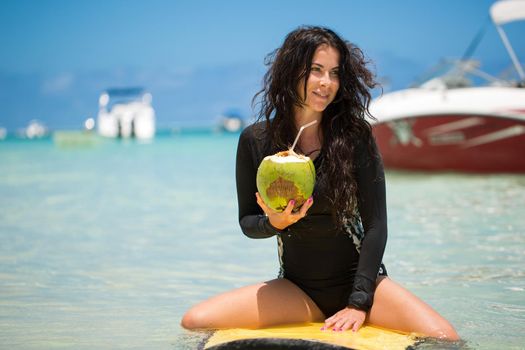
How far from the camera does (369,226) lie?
2.85 meters

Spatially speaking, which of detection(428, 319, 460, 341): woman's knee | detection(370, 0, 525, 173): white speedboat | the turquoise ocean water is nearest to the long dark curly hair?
detection(428, 319, 460, 341): woman's knee

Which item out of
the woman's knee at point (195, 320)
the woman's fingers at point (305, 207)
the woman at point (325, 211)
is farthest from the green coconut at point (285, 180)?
the woman's knee at point (195, 320)

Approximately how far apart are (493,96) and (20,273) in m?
7.77

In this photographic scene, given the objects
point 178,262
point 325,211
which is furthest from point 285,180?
point 178,262

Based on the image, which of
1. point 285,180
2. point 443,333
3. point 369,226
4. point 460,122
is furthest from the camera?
point 460,122

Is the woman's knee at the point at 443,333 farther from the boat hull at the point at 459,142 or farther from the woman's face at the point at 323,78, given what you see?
the boat hull at the point at 459,142

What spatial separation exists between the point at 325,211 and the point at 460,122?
8.36 metres

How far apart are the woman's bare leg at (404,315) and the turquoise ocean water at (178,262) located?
276 mm

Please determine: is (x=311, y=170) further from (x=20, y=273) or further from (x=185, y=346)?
(x=20, y=273)

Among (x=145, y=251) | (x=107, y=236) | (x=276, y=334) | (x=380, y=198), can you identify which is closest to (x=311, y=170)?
(x=380, y=198)

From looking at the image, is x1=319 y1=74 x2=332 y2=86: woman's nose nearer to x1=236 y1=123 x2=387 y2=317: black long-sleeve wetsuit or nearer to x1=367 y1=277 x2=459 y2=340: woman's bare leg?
x1=236 y1=123 x2=387 y2=317: black long-sleeve wetsuit

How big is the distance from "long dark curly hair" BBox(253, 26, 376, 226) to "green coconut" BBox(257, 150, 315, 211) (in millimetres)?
211

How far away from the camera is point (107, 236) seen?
22.2 feet

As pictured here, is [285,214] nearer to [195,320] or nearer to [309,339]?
[309,339]
